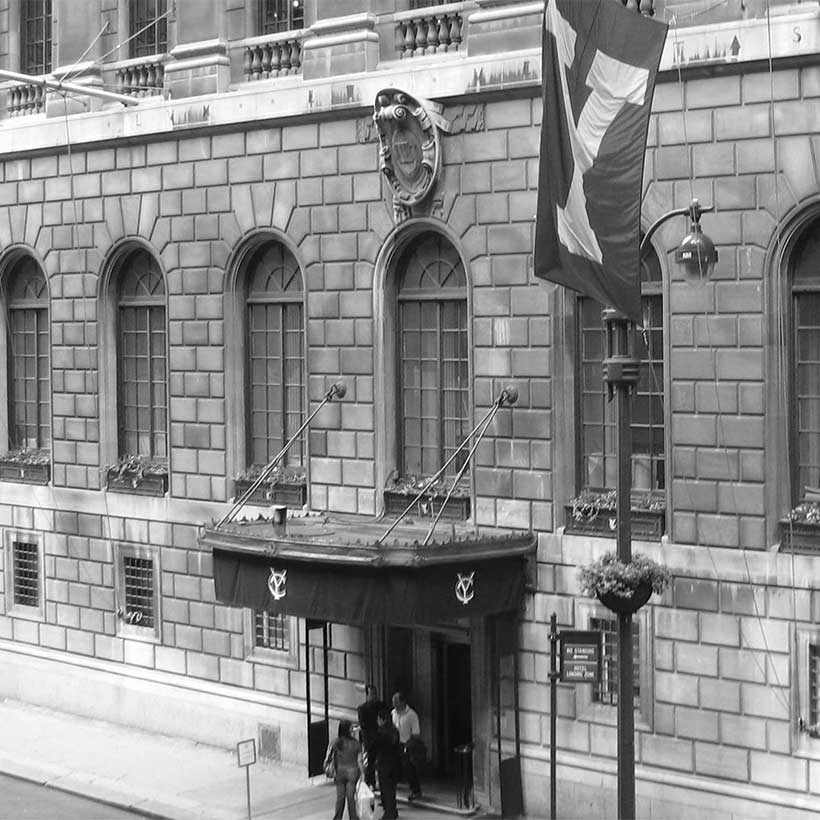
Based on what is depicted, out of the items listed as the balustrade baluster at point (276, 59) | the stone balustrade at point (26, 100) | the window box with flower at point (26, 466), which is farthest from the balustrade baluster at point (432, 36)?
the window box with flower at point (26, 466)

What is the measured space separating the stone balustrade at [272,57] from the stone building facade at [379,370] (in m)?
0.07

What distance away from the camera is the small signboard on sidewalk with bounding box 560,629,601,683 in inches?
848

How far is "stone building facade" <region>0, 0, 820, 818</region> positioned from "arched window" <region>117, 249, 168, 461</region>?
0.22ft

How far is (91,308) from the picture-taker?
106ft

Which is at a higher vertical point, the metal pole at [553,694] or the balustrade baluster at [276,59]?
the balustrade baluster at [276,59]

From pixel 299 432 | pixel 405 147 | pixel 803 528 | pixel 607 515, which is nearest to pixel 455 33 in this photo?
pixel 405 147

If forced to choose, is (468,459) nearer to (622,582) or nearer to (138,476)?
(622,582)

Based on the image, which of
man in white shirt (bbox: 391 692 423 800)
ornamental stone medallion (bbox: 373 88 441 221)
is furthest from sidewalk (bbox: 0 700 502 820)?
ornamental stone medallion (bbox: 373 88 441 221)

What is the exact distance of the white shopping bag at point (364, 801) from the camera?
83.3ft

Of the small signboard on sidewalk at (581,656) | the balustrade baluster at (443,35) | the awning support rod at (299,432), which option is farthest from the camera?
the awning support rod at (299,432)

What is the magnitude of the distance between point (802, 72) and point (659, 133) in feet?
6.98

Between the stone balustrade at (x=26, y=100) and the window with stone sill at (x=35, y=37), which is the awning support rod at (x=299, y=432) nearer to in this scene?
the stone balustrade at (x=26, y=100)

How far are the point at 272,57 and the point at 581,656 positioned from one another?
40.0ft

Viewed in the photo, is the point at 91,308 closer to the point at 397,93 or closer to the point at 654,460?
the point at 397,93
